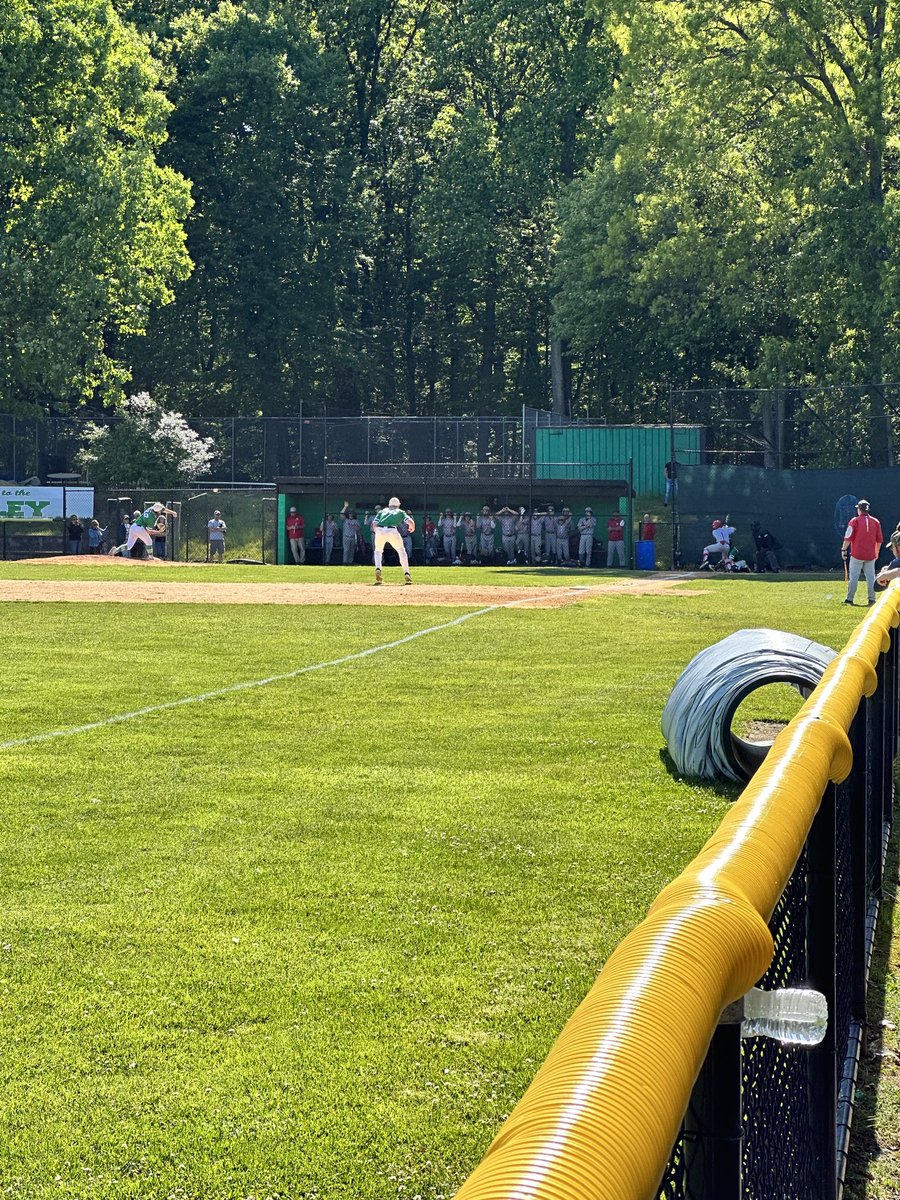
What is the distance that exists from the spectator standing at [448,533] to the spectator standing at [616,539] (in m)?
4.92

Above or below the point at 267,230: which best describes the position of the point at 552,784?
below

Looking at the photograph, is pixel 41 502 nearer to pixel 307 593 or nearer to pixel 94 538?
pixel 94 538

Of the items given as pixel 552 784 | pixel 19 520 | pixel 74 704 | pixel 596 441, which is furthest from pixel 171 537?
pixel 552 784

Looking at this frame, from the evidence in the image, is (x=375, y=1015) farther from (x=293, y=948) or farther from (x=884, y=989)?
(x=884, y=989)

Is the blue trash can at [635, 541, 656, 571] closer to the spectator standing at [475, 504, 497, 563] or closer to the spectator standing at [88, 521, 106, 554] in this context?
the spectator standing at [475, 504, 497, 563]

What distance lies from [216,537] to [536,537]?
9.73 meters

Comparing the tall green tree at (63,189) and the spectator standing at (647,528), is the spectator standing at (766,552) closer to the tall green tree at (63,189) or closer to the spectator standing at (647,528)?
the spectator standing at (647,528)

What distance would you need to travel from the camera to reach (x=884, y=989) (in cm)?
577

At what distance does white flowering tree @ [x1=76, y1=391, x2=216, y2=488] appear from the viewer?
1971 inches

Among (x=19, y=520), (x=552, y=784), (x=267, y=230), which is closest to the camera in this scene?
(x=552, y=784)

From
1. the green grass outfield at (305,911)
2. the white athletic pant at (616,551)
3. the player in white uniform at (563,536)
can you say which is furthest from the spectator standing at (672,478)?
the green grass outfield at (305,911)

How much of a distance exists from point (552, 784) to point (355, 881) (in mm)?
2786

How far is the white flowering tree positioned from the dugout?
19.8ft

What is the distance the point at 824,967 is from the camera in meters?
3.60
